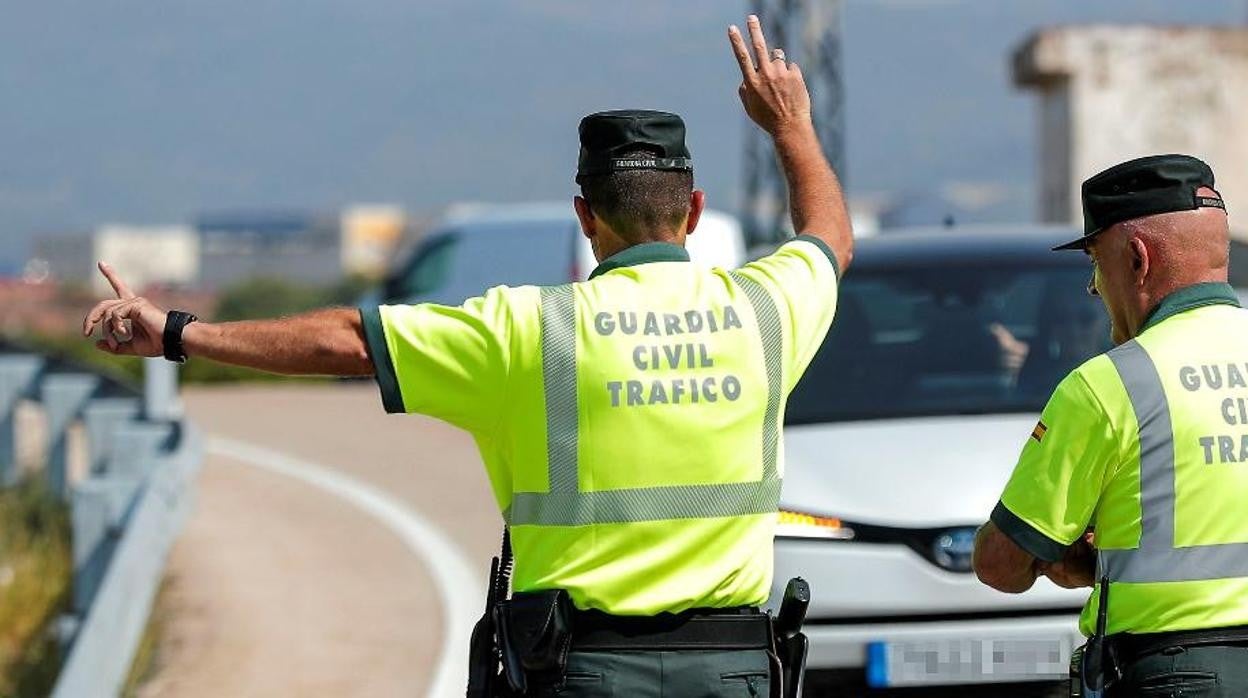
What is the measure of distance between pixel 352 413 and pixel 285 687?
12.4m

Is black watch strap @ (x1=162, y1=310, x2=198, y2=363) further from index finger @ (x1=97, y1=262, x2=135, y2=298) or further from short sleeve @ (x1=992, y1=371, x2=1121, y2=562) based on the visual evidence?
short sleeve @ (x1=992, y1=371, x2=1121, y2=562)

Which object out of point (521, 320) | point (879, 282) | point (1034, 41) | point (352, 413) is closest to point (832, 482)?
point (879, 282)

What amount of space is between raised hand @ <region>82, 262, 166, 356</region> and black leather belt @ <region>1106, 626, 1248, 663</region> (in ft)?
5.69

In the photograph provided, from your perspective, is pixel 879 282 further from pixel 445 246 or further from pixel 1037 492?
pixel 445 246

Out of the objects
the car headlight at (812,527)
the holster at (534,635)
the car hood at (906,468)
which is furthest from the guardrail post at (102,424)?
the holster at (534,635)

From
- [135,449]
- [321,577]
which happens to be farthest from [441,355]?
[321,577]

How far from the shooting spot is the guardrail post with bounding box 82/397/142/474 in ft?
36.0

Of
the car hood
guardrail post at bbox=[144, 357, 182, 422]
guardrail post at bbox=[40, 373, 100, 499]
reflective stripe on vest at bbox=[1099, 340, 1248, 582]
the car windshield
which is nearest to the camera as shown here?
reflective stripe on vest at bbox=[1099, 340, 1248, 582]

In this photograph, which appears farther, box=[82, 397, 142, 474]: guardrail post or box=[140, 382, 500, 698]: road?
box=[82, 397, 142, 474]: guardrail post

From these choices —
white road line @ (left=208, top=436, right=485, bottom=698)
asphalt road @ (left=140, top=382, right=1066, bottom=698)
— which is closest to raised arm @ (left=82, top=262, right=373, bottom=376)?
asphalt road @ (left=140, top=382, right=1066, bottom=698)

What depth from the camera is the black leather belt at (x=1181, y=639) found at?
3586 millimetres

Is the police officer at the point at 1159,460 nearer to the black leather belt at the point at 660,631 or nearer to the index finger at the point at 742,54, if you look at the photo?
the black leather belt at the point at 660,631

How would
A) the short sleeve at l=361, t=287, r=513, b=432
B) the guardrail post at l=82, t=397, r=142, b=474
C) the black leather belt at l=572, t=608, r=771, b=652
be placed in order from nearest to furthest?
the short sleeve at l=361, t=287, r=513, b=432, the black leather belt at l=572, t=608, r=771, b=652, the guardrail post at l=82, t=397, r=142, b=474

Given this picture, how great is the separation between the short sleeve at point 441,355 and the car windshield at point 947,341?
11.1 ft
